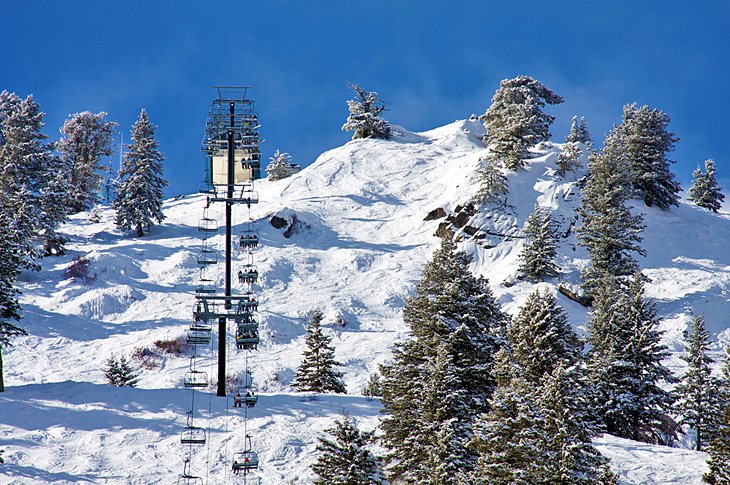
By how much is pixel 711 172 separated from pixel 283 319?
60854mm

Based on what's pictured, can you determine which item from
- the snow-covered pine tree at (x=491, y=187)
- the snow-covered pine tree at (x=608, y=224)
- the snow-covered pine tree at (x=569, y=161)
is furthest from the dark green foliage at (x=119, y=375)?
the snow-covered pine tree at (x=569, y=161)

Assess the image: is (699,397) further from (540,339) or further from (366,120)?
(366,120)

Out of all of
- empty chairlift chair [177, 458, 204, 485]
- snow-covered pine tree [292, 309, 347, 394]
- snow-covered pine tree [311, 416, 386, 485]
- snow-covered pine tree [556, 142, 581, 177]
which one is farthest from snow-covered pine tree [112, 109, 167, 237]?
snow-covered pine tree [311, 416, 386, 485]

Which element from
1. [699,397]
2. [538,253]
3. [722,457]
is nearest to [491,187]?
[538,253]

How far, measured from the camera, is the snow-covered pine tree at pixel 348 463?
19781 mm

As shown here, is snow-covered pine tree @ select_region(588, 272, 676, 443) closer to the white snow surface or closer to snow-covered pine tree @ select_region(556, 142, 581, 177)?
the white snow surface

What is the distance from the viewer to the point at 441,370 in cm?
2139

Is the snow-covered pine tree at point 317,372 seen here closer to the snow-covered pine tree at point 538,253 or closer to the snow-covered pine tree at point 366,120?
the snow-covered pine tree at point 538,253

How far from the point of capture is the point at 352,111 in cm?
9531

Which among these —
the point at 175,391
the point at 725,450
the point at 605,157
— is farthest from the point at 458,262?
the point at 605,157

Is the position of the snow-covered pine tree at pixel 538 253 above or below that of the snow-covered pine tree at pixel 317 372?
above

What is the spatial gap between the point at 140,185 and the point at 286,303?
73.9ft

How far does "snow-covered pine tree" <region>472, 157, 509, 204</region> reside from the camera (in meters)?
61.3

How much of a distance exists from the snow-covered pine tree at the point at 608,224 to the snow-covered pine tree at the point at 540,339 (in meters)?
25.5
